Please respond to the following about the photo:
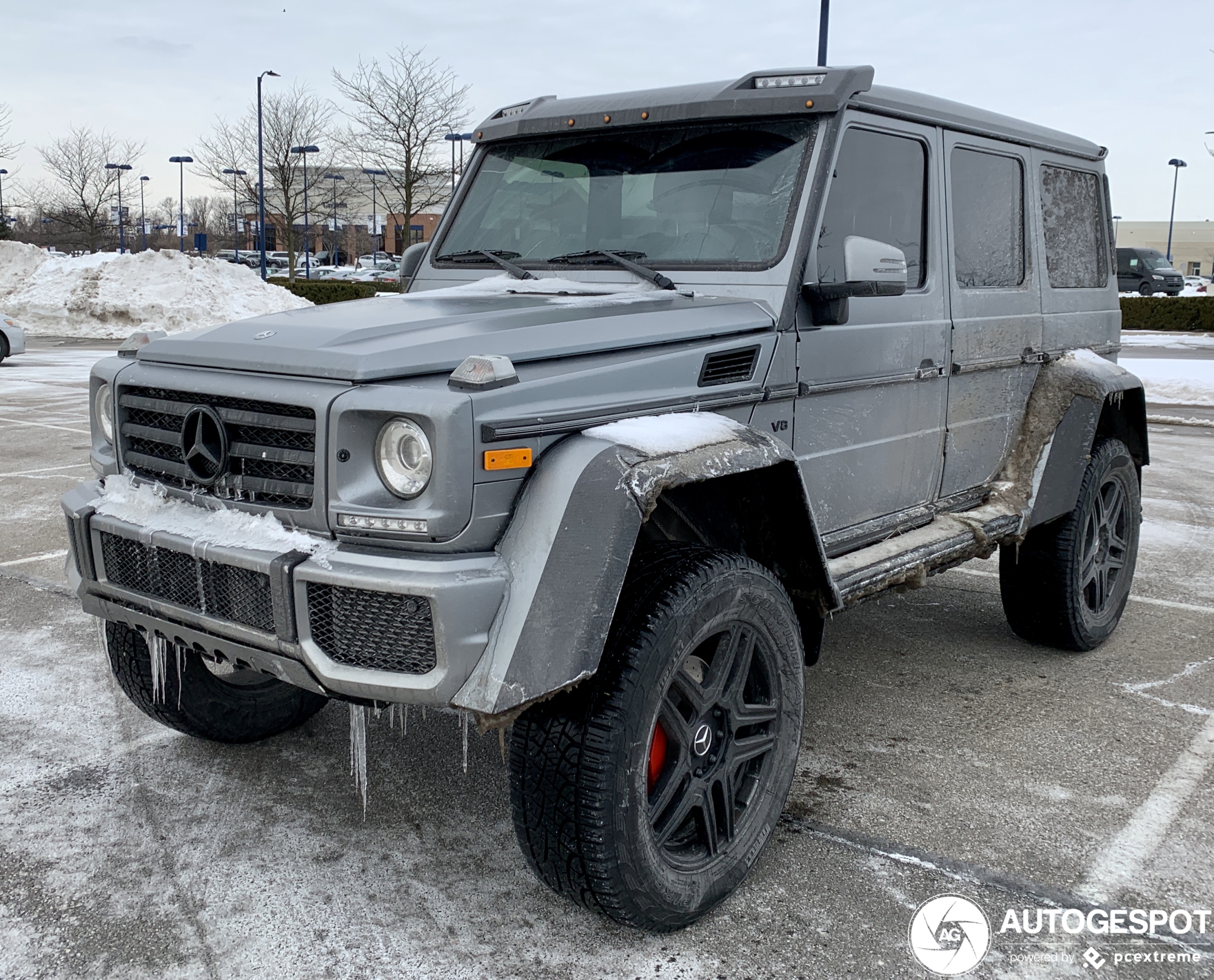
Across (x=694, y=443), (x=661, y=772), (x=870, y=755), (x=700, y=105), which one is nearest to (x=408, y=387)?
(x=694, y=443)

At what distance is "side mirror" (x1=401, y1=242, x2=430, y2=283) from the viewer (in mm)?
4523

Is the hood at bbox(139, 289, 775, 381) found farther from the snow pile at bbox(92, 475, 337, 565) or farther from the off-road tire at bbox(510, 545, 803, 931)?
the off-road tire at bbox(510, 545, 803, 931)

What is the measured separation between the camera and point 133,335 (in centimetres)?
360

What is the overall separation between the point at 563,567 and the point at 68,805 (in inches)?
82.0

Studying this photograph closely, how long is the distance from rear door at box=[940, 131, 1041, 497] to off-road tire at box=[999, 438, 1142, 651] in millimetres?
442

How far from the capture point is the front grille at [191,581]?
274 centimetres

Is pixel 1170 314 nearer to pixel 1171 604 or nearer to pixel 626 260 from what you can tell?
pixel 1171 604

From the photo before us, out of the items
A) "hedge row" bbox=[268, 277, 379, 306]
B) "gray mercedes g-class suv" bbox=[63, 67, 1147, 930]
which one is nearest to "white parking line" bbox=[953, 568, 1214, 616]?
"gray mercedes g-class suv" bbox=[63, 67, 1147, 930]

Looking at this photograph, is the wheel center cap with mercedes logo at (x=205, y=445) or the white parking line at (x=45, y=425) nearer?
the wheel center cap with mercedes logo at (x=205, y=445)

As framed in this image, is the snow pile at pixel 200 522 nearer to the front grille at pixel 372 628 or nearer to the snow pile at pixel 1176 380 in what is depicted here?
the front grille at pixel 372 628

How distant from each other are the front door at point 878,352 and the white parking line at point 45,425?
30.6 ft

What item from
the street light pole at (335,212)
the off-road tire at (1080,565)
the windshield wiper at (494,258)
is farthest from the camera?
the street light pole at (335,212)

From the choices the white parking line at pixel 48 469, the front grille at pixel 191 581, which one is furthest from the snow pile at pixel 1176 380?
the front grille at pixel 191 581

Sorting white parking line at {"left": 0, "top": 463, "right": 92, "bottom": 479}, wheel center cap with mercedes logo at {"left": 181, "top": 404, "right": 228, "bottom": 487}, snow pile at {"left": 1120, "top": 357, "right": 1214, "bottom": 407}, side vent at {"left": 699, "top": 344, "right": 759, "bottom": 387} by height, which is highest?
side vent at {"left": 699, "top": 344, "right": 759, "bottom": 387}
